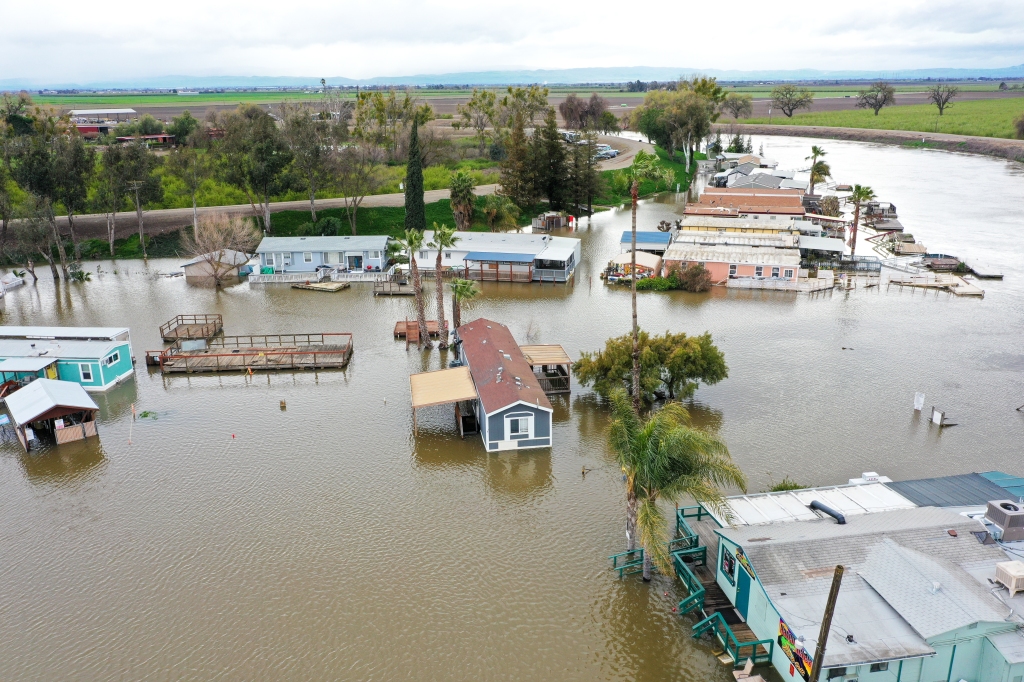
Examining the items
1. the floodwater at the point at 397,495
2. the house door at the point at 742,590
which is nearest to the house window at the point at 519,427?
the floodwater at the point at 397,495

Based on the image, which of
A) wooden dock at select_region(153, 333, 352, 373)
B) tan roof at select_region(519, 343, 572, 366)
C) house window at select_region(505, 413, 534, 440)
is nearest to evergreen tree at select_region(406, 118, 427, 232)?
wooden dock at select_region(153, 333, 352, 373)

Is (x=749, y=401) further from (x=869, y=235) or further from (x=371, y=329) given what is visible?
(x=869, y=235)

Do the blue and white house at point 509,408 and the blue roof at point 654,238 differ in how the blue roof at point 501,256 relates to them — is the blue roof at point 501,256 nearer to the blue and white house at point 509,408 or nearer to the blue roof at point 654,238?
the blue roof at point 654,238

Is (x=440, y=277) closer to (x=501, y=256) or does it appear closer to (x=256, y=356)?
(x=256, y=356)

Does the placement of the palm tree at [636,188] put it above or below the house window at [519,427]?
above

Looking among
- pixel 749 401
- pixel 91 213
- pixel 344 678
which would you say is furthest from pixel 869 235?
pixel 91 213

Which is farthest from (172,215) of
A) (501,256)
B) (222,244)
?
(501,256)
